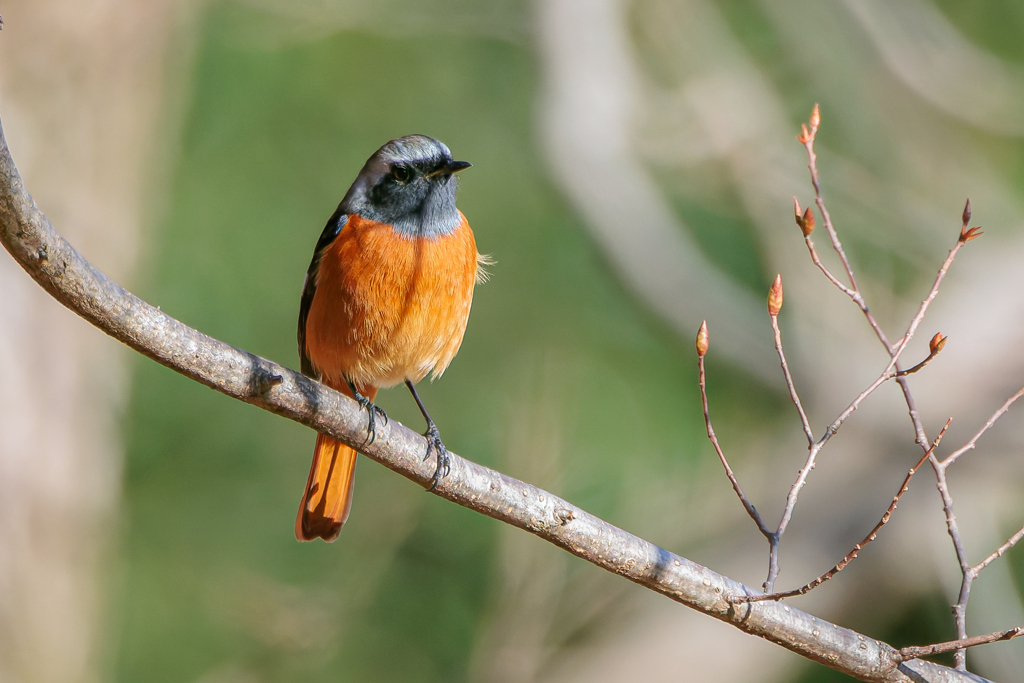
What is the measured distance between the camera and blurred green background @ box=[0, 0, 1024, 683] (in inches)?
248

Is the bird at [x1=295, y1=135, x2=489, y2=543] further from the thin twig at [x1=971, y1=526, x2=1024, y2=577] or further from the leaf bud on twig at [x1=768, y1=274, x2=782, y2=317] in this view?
the thin twig at [x1=971, y1=526, x2=1024, y2=577]

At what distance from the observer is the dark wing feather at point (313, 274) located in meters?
4.07

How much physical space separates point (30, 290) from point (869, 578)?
538 centimetres

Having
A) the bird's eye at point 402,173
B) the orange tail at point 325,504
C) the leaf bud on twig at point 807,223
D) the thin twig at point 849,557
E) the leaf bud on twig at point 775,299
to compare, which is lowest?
the thin twig at point 849,557

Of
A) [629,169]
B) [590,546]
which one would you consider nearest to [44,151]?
[629,169]

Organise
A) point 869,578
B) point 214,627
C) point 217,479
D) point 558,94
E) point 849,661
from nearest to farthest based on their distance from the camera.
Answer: point 849,661 < point 869,578 < point 558,94 < point 214,627 < point 217,479

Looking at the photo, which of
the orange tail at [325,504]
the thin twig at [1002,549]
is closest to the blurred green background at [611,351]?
the orange tail at [325,504]

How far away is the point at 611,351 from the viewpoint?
9.96 m

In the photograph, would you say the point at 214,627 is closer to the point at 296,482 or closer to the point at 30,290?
the point at 296,482

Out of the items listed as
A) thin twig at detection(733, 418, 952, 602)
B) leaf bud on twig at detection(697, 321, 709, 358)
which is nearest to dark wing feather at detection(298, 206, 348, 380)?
leaf bud on twig at detection(697, 321, 709, 358)

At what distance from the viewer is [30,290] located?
18.3ft

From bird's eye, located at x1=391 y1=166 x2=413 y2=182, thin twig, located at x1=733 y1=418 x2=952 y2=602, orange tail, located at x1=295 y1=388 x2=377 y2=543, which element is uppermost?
bird's eye, located at x1=391 y1=166 x2=413 y2=182

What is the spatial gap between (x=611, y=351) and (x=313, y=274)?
6.05m

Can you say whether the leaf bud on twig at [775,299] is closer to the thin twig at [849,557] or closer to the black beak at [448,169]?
the thin twig at [849,557]
